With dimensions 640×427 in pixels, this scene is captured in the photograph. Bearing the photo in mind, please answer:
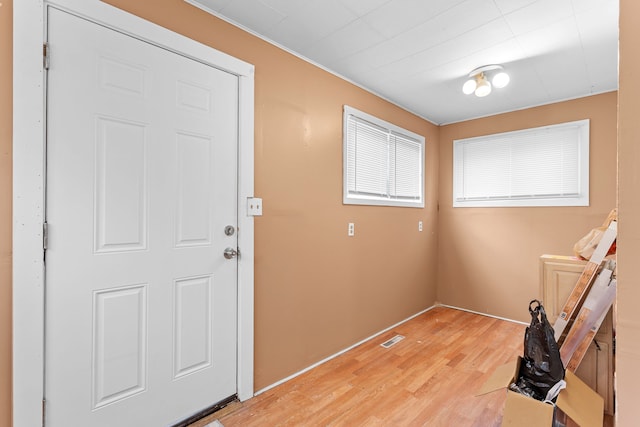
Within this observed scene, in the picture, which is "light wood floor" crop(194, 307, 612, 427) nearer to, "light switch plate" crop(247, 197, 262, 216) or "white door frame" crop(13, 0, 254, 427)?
"white door frame" crop(13, 0, 254, 427)

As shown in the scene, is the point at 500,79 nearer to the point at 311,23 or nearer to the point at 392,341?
the point at 311,23

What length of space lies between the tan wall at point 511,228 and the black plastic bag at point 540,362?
1848mm

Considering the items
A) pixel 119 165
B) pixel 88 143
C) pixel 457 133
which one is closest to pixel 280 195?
pixel 119 165

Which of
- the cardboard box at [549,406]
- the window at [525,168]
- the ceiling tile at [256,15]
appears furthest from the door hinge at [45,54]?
the window at [525,168]

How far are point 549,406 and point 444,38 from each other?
87.2 inches

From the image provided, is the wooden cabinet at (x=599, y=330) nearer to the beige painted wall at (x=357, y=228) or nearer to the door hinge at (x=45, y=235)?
the beige painted wall at (x=357, y=228)

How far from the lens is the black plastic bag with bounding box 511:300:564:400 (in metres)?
1.65

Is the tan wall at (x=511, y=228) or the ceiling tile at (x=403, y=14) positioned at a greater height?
the ceiling tile at (x=403, y=14)

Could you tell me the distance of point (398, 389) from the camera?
2.18m

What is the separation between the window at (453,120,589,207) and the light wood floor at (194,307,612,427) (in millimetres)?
1497

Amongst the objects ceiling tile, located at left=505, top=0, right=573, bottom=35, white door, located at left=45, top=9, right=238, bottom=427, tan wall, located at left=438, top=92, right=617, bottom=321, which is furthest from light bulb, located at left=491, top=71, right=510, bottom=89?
white door, located at left=45, top=9, right=238, bottom=427

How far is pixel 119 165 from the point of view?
154 centimetres

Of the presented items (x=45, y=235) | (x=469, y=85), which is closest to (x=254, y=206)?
(x=45, y=235)

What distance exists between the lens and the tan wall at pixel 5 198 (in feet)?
4.11
